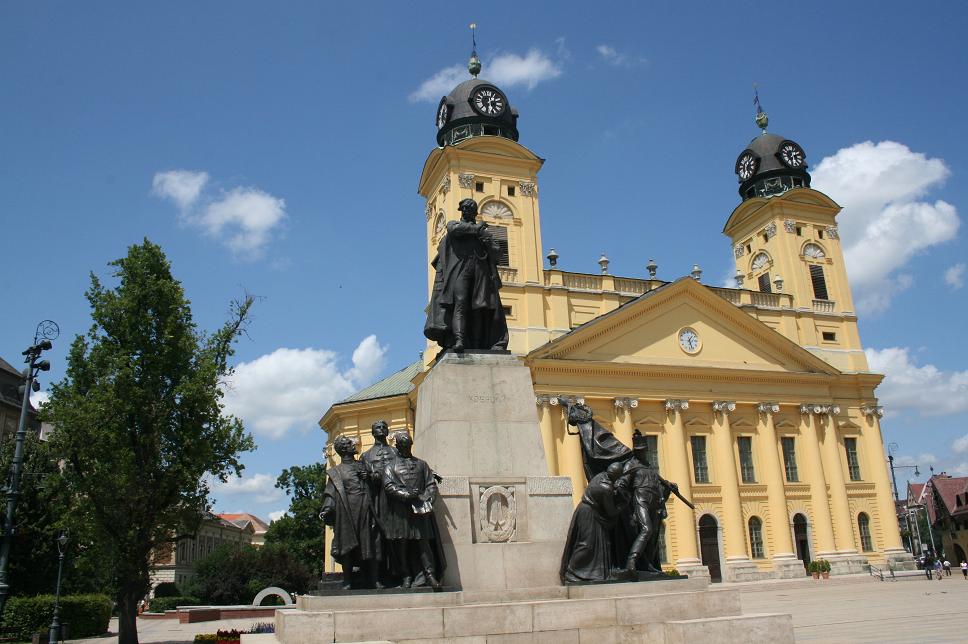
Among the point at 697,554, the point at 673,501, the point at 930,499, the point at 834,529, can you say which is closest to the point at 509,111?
the point at 673,501

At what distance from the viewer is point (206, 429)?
76.2ft

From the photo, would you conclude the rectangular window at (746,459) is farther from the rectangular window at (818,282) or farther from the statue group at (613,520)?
the statue group at (613,520)

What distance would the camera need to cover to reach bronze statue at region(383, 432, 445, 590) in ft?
26.5

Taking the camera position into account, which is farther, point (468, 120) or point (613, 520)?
point (468, 120)

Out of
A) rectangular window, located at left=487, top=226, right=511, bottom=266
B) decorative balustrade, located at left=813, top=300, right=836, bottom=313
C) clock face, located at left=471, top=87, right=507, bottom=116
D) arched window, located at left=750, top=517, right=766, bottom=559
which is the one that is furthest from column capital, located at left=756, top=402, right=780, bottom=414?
clock face, located at left=471, top=87, right=507, bottom=116

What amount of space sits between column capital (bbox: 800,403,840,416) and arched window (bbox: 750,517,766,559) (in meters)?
7.14

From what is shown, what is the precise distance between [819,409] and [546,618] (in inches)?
1594

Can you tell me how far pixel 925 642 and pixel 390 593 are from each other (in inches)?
290

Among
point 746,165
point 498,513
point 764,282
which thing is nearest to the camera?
point 498,513

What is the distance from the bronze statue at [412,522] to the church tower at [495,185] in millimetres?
31081

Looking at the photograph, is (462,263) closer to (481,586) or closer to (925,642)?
(481,586)

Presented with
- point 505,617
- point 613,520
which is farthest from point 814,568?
point 505,617

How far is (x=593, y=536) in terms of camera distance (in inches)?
346

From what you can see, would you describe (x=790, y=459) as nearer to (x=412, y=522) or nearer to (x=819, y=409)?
(x=819, y=409)
